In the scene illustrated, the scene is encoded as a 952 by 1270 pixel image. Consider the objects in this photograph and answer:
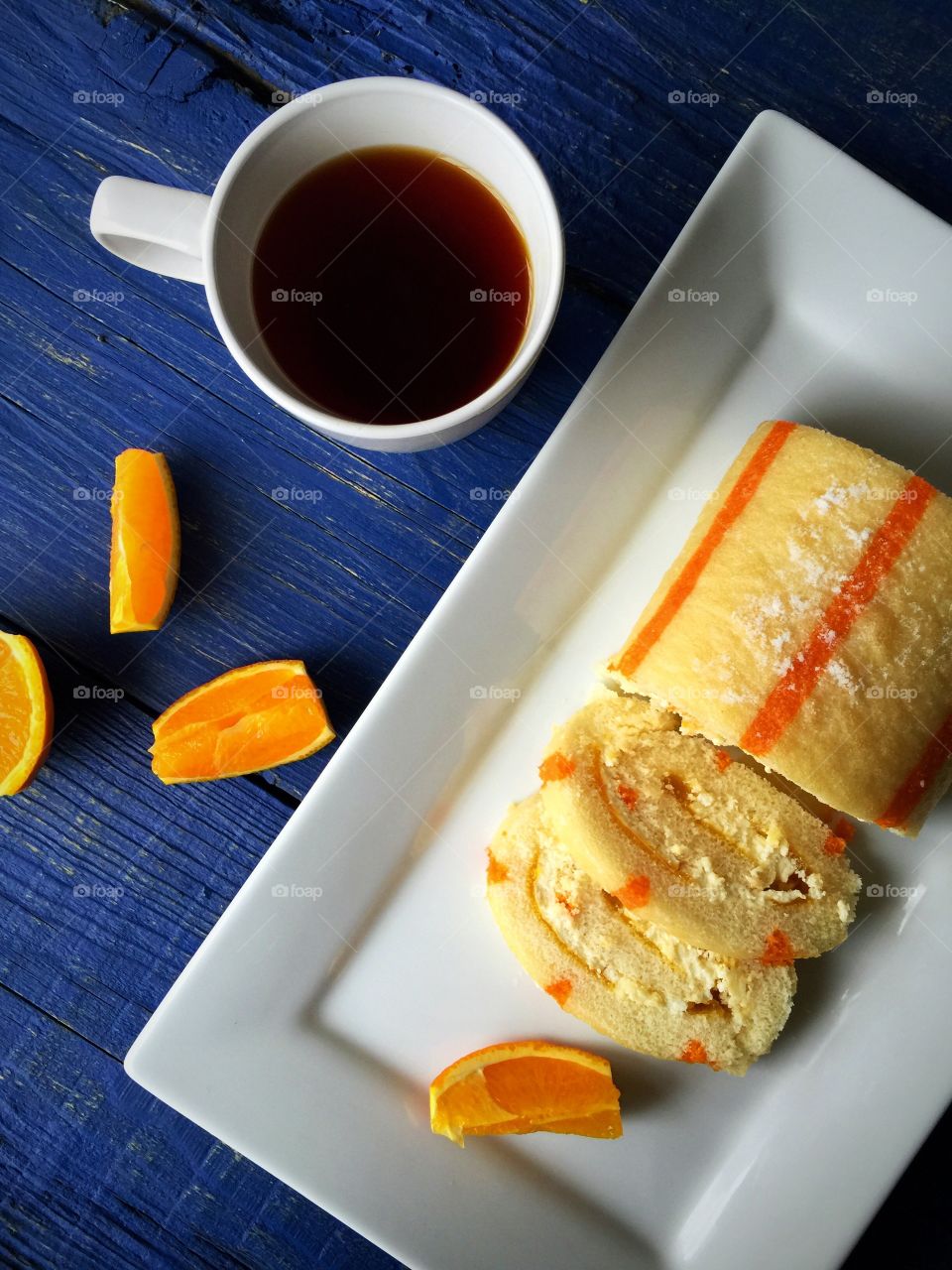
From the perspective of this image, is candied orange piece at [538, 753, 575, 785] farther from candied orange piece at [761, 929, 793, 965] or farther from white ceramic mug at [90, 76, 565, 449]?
white ceramic mug at [90, 76, 565, 449]

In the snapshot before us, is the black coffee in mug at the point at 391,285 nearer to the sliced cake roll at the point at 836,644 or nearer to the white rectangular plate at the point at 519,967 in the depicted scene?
the white rectangular plate at the point at 519,967

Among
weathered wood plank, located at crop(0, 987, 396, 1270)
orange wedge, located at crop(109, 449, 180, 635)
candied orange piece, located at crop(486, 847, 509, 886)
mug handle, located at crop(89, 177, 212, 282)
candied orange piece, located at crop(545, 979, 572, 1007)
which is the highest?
mug handle, located at crop(89, 177, 212, 282)

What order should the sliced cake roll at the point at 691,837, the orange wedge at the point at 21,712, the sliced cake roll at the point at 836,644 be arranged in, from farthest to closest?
1. the orange wedge at the point at 21,712
2. the sliced cake roll at the point at 691,837
3. the sliced cake roll at the point at 836,644

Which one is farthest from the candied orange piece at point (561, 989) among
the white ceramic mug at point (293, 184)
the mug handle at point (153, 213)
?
the mug handle at point (153, 213)

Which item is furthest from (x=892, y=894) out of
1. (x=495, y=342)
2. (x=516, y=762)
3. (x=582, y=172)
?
(x=582, y=172)

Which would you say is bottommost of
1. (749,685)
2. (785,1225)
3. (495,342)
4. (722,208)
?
(785,1225)

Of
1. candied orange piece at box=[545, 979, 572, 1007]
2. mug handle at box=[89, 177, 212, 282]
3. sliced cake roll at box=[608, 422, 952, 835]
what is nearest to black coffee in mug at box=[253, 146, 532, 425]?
mug handle at box=[89, 177, 212, 282]

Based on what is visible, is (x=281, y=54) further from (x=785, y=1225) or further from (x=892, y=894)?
(x=785, y=1225)
